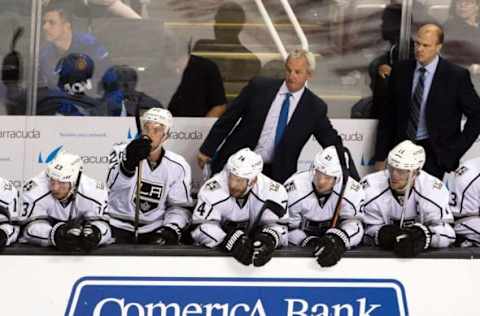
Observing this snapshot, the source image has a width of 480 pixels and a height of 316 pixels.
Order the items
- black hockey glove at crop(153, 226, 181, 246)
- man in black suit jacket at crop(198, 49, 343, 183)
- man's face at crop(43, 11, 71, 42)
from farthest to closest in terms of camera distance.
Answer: man's face at crop(43, 11, 71, 42), man in black suit jacket at crop(198, 49, 343, 183), black hockey glove at crop(153, 226, 181, 246)

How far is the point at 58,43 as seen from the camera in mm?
9883

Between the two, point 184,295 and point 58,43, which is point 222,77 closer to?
point 58,43

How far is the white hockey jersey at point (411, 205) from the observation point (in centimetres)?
833

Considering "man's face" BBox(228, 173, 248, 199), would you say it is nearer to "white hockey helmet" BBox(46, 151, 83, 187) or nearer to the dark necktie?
"white hockey helmet" BBox(46, 151, 83, 187)

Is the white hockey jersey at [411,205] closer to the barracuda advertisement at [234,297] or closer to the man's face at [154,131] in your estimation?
the barracuda advertisement at [234,297]

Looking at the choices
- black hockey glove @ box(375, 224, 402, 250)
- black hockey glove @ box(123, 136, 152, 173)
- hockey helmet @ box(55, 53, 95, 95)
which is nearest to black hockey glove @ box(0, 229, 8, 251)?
black hockey glove @ box(123, 136, 152, 173)

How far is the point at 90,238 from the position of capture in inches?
303

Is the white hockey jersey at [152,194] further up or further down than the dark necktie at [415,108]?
further down

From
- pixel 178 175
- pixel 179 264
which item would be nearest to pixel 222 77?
pixel 178 175

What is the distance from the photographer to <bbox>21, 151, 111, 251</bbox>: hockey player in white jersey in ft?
26.0

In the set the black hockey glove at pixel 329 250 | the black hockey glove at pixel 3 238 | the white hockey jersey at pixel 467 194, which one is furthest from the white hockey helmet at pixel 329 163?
the black hockey glove at pixel 3 238

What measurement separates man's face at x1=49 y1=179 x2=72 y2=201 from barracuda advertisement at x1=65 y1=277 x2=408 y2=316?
1.87 ft

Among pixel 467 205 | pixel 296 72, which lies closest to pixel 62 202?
pixel 296 72

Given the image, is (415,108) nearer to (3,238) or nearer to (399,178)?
(399,178)
